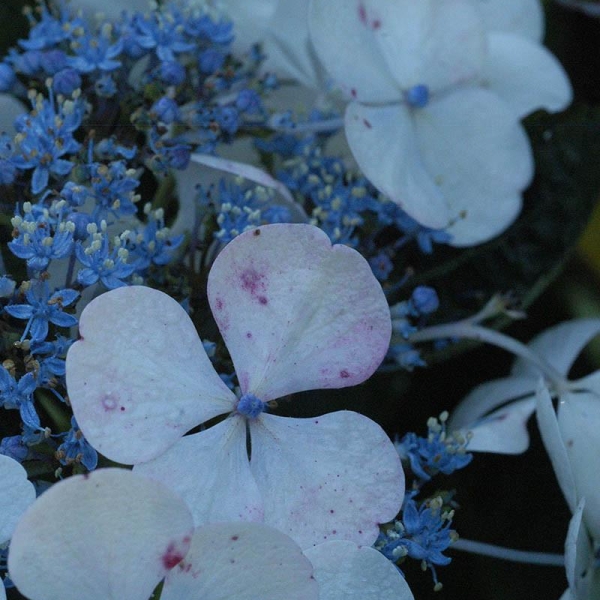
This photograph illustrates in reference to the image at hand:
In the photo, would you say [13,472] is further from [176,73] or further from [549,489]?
[549,489]

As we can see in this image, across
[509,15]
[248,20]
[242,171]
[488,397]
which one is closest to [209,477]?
[242,171]

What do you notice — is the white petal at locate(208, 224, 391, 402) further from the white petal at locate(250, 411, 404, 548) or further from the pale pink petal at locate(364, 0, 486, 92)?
the pale pink petal at locate(364, 0, 486, 92)

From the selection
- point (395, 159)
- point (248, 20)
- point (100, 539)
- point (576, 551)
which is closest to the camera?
point (100, 539)

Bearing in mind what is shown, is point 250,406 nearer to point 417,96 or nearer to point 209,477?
point 209,477

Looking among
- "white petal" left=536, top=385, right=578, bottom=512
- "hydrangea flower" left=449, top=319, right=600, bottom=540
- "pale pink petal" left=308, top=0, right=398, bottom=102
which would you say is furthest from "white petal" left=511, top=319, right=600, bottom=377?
"pale pink petal" left=308, top=0, right=398, bottom=102

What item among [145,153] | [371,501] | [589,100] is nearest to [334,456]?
[371,501]

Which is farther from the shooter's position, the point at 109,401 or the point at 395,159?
the point at 395,159
